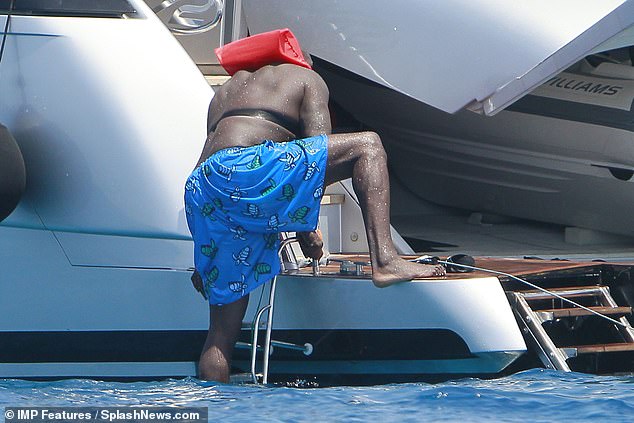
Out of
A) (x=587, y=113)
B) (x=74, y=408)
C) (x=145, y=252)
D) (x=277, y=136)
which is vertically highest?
(x=587, y=113)

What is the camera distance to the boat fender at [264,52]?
4758 millimetres

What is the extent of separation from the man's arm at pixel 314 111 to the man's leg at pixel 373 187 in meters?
0.12

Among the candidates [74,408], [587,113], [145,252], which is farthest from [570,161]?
[74,408]

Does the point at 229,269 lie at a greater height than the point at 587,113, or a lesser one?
lesser

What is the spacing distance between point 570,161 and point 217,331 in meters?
3.15

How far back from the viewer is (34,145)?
16.3ft

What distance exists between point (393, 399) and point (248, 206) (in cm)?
90

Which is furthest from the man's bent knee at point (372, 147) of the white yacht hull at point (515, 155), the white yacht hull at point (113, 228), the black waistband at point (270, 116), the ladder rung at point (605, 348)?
Answer: the white yacht hull at point (515, 155)

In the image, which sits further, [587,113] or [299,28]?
[587,113]

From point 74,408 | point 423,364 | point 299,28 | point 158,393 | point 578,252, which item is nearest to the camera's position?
point 74,408

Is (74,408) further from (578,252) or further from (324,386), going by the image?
(578,252)

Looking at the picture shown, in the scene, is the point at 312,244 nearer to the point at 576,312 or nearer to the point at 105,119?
the point at 105,119

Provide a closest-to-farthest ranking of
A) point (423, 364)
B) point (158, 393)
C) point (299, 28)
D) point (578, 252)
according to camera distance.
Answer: point (158, 393), point (423, 364), point (299, 28), point (578, 252)

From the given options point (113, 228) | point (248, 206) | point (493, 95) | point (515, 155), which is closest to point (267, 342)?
point (248, 206)
